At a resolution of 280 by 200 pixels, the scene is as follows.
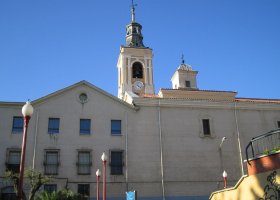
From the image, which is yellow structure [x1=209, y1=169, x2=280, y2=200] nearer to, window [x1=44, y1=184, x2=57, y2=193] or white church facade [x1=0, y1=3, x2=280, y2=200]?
white church facade [x1=0, y1=3, x2=280, y2=200]

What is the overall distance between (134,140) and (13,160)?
33.6 feet

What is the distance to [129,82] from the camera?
53969 mm

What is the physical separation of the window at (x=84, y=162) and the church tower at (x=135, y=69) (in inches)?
915

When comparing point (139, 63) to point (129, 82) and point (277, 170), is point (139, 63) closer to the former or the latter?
point (129, 82)

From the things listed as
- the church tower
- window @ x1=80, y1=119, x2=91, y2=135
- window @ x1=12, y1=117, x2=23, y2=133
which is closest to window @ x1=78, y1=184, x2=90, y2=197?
window @ x1=80, y1=119, x2=91, y2=135

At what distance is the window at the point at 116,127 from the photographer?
32.0 meters

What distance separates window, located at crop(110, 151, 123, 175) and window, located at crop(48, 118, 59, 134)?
5239 millimetres

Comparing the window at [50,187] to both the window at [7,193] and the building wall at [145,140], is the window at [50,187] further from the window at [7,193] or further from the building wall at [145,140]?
the window at [7,193]

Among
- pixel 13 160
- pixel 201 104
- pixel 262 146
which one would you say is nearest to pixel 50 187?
pixel 13 160

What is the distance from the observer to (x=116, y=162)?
30.9 meters

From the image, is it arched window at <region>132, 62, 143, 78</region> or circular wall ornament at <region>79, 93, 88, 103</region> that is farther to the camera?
arched window at <region>132, 62, 143, 78</region>

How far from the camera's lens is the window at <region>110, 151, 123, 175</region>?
3061cm

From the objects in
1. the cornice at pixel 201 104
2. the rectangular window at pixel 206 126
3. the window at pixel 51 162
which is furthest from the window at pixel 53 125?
the rectangular window at pixel 206 126

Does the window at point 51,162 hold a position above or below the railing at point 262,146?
above
